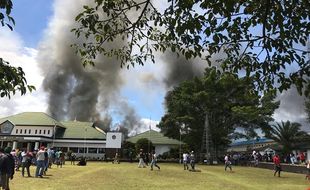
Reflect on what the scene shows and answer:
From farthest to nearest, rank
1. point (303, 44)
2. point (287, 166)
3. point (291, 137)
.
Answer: point (291, 137) → point (287, 166) → point (303, 44)

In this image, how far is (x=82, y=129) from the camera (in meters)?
85.4

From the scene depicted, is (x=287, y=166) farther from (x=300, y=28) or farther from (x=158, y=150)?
(x=158, y=150)

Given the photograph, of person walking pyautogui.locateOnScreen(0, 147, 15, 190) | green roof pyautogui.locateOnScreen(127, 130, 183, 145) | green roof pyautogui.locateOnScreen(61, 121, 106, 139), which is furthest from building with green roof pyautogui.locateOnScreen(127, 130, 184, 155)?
person walking pyautogui.locateOnScreen(0, 147, 15, 190)

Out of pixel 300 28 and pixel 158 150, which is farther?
pixel 158 150

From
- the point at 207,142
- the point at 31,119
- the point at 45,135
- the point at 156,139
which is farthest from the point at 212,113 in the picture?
the point at 31,119

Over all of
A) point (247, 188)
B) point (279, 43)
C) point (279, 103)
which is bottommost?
point (247, 188)

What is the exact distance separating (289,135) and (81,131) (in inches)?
1639

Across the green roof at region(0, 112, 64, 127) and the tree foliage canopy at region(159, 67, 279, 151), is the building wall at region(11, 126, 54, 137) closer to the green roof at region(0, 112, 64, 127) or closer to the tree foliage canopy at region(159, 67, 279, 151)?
the green roof at region(0, 112, 64, 127)

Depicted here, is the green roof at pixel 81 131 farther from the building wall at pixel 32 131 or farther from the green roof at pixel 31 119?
the building wall at pixel 32 131

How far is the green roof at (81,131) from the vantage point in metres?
82.0

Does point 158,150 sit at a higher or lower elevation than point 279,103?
lower

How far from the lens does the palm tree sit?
58.3m

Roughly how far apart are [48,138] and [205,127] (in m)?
31.3

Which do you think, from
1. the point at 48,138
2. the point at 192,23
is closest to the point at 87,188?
the point at 192,23
